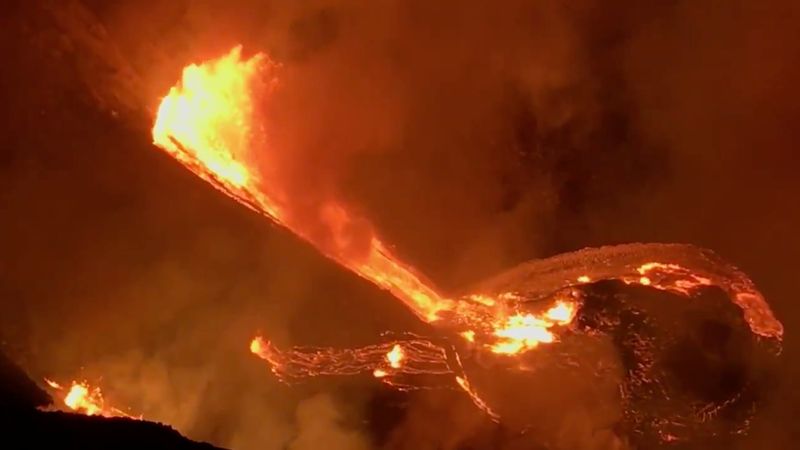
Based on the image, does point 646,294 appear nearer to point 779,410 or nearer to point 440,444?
point 779,410

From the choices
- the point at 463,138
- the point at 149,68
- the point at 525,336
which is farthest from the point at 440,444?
the point at 149,68

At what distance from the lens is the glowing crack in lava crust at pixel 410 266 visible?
986 centimetres

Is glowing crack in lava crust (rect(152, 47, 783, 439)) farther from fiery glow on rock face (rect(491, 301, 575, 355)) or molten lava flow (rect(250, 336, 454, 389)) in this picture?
molten lava flow (rect(250, 336, 454, 389))

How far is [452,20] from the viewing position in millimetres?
10141

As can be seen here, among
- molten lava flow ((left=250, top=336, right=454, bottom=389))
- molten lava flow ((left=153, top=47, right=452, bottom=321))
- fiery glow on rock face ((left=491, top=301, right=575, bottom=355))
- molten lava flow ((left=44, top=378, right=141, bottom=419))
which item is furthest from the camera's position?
molten lava flow ((left=250, top=336, right=454, bottom=389))

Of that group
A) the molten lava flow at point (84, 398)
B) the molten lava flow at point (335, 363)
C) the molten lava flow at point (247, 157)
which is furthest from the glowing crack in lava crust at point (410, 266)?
the molten lava flow at point (84, 398)

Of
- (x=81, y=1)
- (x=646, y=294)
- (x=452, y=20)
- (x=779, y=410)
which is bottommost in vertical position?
(x=779, y=410)

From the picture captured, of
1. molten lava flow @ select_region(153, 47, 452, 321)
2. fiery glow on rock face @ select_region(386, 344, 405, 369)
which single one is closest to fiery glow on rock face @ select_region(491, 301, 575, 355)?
molten lava flow @ select_region(153, 47, 452, 321)

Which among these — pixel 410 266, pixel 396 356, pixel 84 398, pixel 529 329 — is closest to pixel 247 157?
pixel 410 266

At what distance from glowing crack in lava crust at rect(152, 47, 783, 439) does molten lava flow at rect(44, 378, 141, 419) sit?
2.49 m

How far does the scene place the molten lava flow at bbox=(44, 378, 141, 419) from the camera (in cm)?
1032

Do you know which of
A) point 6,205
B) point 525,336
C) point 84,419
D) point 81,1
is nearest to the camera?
point 84,419

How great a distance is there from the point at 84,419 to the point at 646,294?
5637 millimetres

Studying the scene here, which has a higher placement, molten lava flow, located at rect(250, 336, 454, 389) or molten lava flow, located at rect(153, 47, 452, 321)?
molten lava flow, located at rect(153, 47, 452, 321)
